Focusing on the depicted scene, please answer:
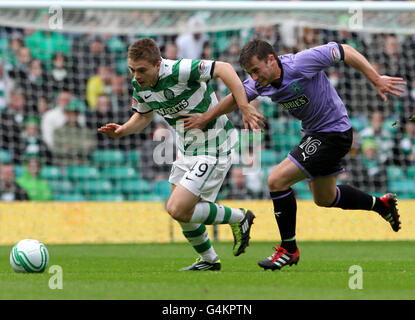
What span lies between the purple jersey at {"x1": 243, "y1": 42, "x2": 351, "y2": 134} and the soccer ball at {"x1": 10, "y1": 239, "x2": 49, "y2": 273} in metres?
2.13

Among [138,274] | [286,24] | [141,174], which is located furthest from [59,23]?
[138,274]

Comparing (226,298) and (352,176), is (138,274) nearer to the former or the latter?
(226,298)

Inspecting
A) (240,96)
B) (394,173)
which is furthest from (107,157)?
(240,96)

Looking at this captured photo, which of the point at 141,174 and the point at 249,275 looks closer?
the point at 249,275

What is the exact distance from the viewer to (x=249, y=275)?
20.4 ft

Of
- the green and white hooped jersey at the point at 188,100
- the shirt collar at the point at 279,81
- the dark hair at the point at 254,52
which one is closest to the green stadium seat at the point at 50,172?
the green and white hooped jersey at the point at 188,100

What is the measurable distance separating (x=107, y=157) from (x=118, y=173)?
32 centimetres

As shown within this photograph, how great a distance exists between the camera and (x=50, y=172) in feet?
41.2

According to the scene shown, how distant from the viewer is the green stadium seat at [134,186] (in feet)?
41.8

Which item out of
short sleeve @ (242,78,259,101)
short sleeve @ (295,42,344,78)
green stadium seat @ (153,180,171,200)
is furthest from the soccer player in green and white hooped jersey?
green stadium seat @ (153,180,171,200)

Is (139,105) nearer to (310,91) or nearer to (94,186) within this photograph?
(310,91)

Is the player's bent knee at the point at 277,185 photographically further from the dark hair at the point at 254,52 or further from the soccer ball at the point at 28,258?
the soccer ball at the point at 28,258
